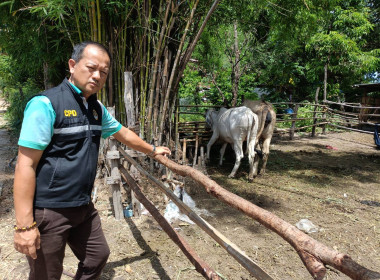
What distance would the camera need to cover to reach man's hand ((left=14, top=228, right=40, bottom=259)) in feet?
4.14

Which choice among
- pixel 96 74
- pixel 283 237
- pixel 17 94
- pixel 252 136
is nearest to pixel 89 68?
pixel 96 74

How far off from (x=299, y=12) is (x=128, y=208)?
174 inches

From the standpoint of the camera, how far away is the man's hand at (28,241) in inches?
49.7

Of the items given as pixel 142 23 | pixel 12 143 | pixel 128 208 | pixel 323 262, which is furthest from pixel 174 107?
pixel 12 143

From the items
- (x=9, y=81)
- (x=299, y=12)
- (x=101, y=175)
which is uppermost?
(x=299, y=12)

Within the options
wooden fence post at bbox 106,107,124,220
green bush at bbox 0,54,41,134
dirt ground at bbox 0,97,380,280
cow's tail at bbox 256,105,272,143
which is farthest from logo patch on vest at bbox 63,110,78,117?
green bush at bbox 0,54,41,134

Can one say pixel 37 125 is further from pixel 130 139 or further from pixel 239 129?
pixel 239 129

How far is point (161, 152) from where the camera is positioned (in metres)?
2.17

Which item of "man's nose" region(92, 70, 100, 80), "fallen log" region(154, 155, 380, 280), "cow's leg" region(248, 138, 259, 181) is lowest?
"cow's leg" region(248, 138, 259, 181)

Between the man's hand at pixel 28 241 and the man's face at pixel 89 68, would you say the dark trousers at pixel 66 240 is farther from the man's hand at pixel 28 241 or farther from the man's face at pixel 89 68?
the man's face at pixel 89 68

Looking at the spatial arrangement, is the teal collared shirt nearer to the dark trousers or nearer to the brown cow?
the dark trousers

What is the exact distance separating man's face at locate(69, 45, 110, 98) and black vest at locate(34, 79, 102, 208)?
6cm

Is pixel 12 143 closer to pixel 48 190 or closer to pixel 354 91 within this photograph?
pixel 48 190

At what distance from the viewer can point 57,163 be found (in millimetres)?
1342
